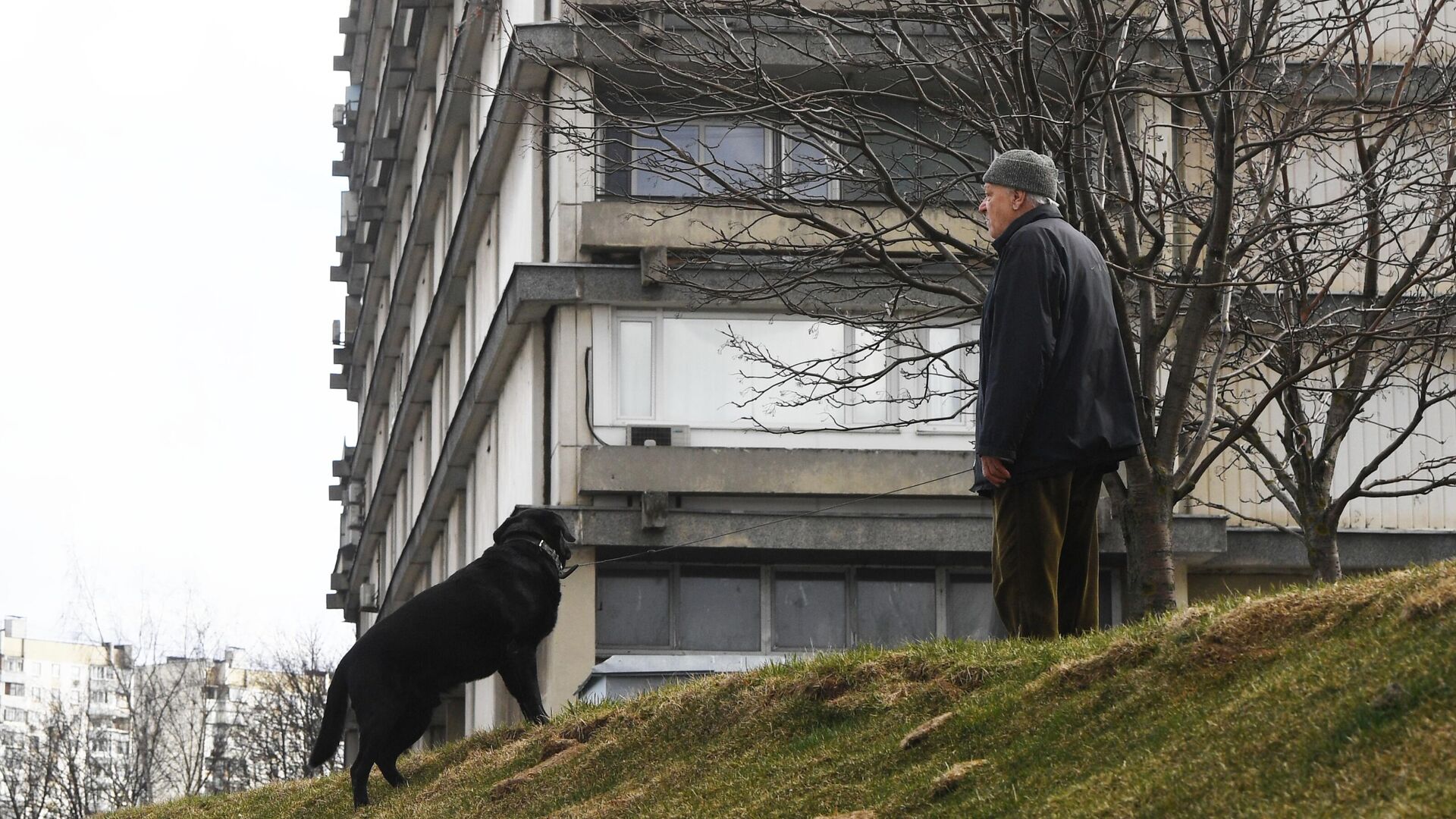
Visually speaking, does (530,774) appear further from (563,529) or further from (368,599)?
(368,599)

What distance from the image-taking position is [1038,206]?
8.64m

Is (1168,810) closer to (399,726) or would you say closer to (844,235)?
(399,726)

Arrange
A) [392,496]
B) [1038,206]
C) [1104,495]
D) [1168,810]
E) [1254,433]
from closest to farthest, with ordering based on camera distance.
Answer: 1. [1168,810]
2. [1038,206]
3. [1254,433]
4. [1104,495]
5. [392,496]

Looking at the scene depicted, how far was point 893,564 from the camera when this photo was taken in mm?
26094

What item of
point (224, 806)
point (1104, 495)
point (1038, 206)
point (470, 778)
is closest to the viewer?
point (1038, 206)

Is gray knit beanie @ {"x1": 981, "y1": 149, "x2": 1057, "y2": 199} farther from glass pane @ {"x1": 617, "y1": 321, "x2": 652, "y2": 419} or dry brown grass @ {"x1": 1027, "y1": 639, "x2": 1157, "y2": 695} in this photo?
glass pane @ {"x1": 617, "y1": 321, "x2": 652, "y2": 419}

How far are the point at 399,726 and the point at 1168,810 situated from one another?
6030mm

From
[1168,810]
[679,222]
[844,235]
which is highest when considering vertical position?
[679,222]

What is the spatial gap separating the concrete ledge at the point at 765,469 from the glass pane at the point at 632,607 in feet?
3.61

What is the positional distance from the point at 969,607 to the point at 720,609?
127 inches

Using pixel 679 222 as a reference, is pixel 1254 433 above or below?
below

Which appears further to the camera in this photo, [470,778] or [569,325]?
[569,325]

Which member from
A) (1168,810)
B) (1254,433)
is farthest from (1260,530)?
(1168,810)

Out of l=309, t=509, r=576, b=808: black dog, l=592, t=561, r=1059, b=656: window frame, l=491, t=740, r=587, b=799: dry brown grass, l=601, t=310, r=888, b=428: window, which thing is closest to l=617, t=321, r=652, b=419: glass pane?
l=601, t=310, r=888, b=428: window
